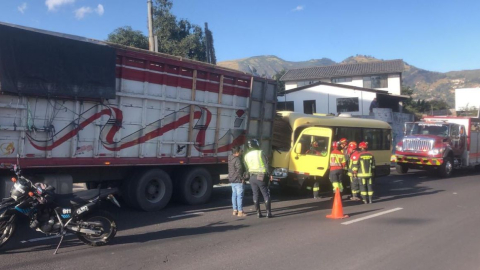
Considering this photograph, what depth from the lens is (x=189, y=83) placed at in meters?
10.9

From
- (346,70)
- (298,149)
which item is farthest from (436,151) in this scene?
(346,70)

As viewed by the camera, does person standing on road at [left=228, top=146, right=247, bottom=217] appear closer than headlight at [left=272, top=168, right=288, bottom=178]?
Yes

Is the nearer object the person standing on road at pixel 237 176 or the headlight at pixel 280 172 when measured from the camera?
the person standing on road at pixel 237 176

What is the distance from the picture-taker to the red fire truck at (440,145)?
61.5 feet

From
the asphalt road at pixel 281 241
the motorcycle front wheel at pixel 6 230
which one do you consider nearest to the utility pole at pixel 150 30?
the asphalt road at pixel 281 241

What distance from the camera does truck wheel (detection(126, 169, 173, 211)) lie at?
394 inches

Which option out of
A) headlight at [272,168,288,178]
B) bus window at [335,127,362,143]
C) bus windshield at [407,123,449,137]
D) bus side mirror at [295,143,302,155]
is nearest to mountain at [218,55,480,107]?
bus windshield at [407,123,449,137]

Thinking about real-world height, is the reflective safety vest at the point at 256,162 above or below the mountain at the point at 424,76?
below

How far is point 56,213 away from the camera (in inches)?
268

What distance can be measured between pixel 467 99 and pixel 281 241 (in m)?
55.5

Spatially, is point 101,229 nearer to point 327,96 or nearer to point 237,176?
point 237,176

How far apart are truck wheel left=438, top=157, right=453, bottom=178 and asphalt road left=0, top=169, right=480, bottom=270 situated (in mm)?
7426

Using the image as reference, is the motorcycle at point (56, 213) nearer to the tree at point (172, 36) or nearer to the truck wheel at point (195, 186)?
the truck wheel at point (195, 186)

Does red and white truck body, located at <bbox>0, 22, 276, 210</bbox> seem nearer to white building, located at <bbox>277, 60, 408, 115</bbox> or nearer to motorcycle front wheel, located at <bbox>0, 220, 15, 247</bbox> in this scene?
motorcycle front wheel, located at <bbox>0, 220, 15, 247</bbox>
